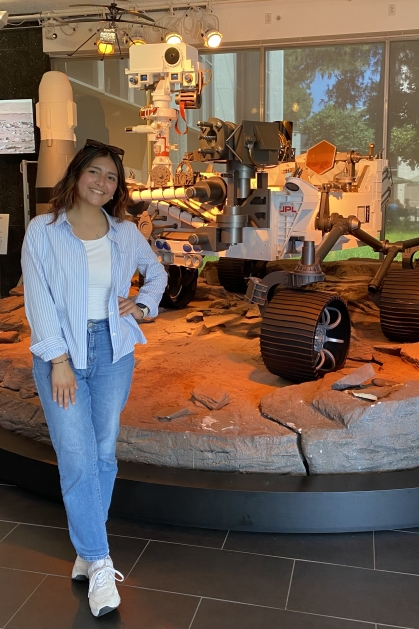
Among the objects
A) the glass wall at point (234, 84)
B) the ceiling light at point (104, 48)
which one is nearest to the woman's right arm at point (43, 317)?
the ceiling light at point (104, 48)

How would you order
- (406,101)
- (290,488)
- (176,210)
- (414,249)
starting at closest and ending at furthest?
1. (290,488)
2. (176,210)
3. (414,249)
4. (406,101)

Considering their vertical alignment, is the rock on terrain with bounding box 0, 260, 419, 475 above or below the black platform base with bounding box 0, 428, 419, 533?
above

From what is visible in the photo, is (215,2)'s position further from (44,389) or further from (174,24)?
(44,389)

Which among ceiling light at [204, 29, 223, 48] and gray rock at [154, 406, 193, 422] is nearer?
gray rock at [154, 406, 193, 422]

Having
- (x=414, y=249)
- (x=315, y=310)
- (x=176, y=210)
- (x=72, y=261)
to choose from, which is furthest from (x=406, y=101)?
(x=72, y=261)

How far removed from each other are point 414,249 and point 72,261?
3.69 m

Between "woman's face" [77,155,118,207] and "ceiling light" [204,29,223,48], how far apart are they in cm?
583

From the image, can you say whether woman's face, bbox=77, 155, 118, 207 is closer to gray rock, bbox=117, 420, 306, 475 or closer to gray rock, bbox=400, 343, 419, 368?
gray rock, bbox=117, 420, 306, 475

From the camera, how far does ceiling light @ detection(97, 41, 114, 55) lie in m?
8.06

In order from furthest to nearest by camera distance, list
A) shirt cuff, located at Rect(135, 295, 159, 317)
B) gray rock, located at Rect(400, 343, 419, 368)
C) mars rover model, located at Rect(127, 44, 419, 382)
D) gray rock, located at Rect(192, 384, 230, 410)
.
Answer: gray rock, located at Rect(400, 343, 419, 368) → mars rover model, located at Rect(127, 44, 419, 382) → gray rock, located at Rect(192, 384, 230, 410) → shirt cuff, located at Rect(135, 295, 159, 317)

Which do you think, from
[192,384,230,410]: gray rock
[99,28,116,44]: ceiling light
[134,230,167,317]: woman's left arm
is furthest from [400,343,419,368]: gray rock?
[99,28,116,44]: ceiling light

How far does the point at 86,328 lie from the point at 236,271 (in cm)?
441

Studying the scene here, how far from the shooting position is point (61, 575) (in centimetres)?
257

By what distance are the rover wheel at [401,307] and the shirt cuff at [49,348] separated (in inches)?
111
